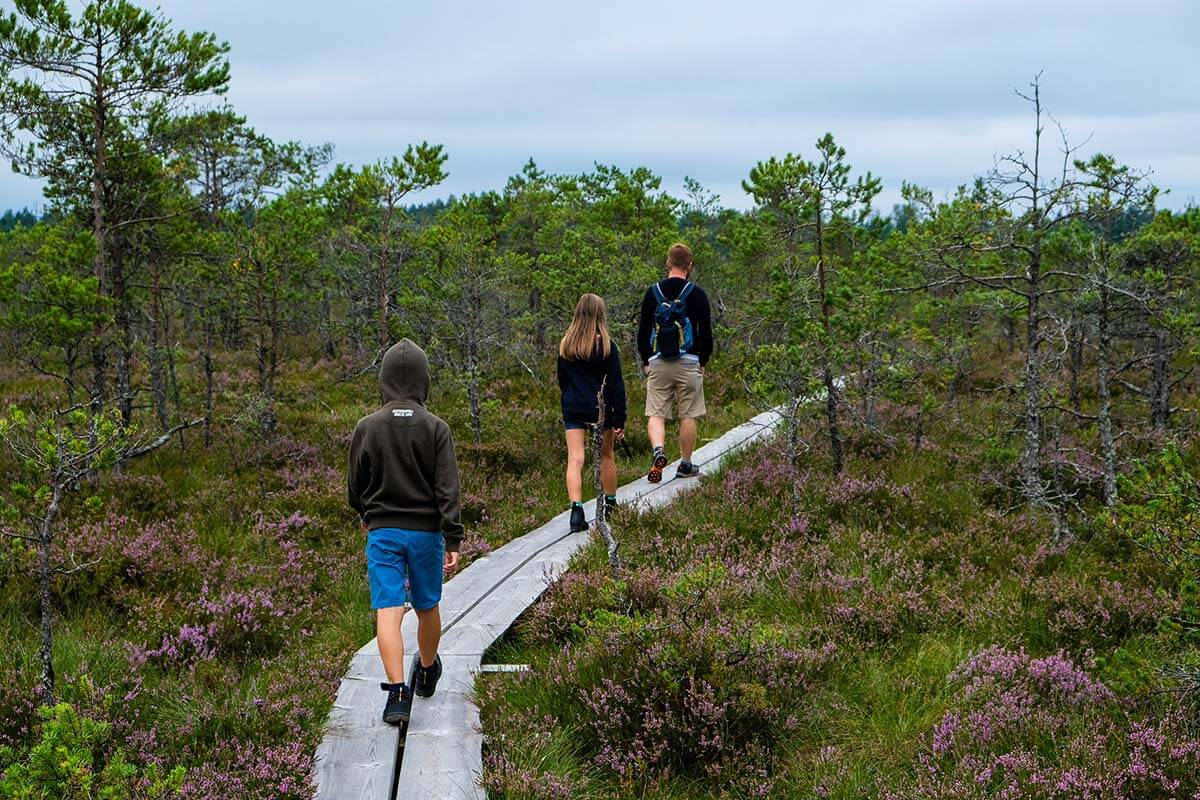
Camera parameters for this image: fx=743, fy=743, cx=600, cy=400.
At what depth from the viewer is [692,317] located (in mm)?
8336

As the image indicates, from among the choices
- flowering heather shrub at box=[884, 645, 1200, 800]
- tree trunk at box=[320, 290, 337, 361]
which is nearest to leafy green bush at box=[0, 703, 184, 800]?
flowering heather shrub at box=[884, 645, 1200, 800]

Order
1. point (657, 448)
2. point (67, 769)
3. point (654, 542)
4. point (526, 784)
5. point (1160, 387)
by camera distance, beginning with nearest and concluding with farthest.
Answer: point (67, 769) < point (526, 784) < point (654, 542) < point (657, 448) < point (1160, 387)

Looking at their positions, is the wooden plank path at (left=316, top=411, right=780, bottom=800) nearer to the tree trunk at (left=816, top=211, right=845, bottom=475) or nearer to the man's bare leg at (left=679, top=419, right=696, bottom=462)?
the man's bare leg at (left=679, top=419, right=696, bottom=462)

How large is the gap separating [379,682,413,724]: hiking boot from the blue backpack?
203 inches

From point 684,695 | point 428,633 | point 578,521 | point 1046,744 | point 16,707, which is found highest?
point 428,633

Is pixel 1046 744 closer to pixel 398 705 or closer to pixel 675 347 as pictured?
pixel 398 705

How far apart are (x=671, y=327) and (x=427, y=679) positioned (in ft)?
16.4

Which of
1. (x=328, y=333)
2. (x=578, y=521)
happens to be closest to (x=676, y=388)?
(x=578, y=521)

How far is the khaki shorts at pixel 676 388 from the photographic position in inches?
336

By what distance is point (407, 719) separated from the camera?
4.07 m

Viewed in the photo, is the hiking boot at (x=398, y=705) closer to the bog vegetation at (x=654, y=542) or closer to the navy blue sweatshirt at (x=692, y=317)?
the bog vegetation at (x=654, y=542)

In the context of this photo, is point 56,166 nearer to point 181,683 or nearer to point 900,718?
point 181,683

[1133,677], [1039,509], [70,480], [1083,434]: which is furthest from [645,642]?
[1083,434]

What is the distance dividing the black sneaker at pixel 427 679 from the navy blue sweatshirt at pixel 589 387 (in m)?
3.23
